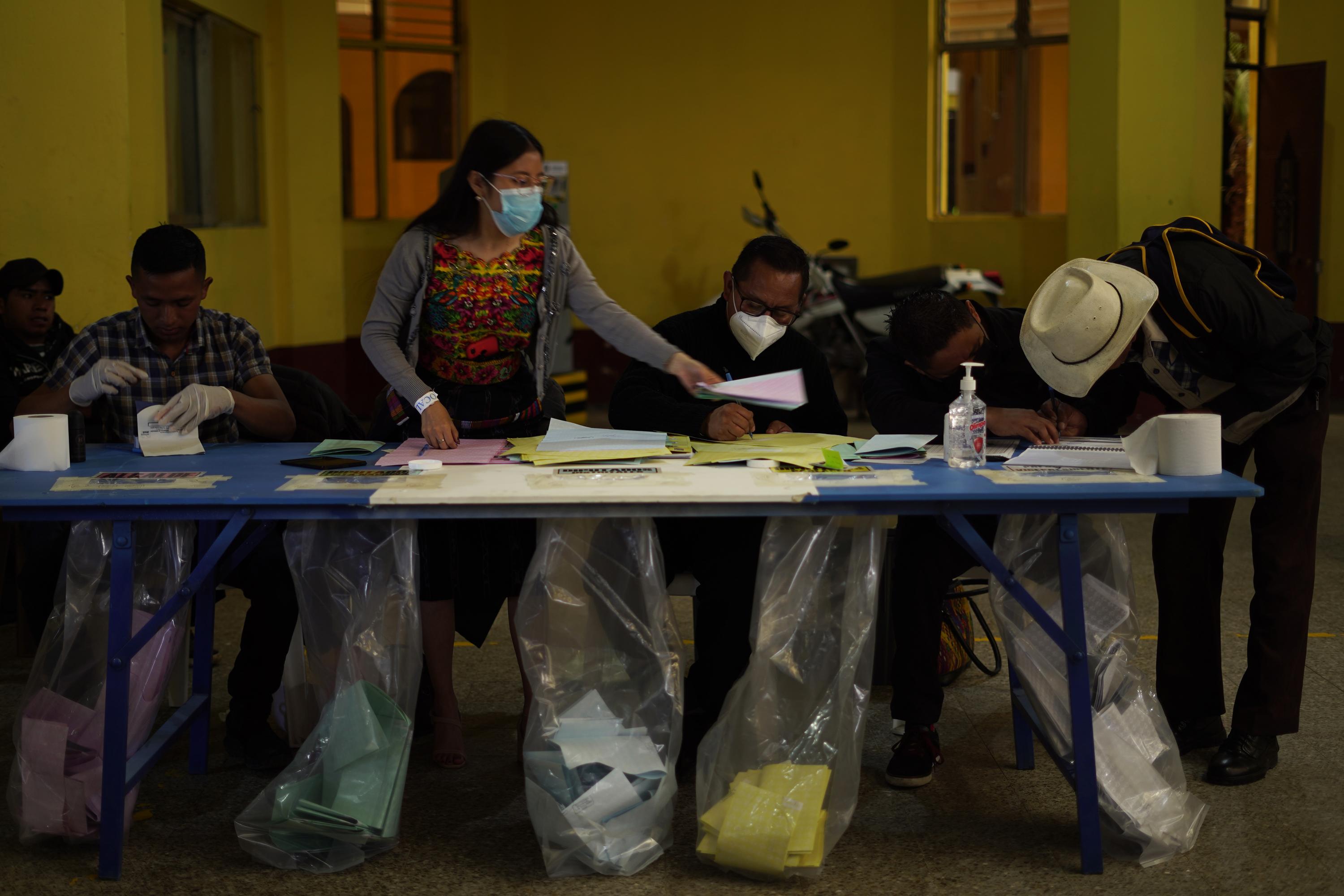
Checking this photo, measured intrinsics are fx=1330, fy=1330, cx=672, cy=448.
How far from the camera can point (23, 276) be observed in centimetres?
393

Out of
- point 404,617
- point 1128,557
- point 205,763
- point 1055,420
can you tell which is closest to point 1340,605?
point 1055,420

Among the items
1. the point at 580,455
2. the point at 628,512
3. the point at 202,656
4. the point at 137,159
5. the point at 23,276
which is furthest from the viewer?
the point at 137,159

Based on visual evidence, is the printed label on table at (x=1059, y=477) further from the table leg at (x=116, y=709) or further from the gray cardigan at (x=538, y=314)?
the table leg at (x=116, y=709)

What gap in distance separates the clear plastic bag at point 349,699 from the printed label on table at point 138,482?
0.60ft

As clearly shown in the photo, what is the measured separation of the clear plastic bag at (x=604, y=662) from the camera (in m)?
2.40

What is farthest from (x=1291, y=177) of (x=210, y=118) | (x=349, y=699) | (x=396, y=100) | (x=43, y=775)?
(x=43, y=775)

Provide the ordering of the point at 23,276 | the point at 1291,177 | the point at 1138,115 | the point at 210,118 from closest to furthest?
the point at 23,276 < the point at 210,118 < the point at 1138,115 < the point at 1291,177

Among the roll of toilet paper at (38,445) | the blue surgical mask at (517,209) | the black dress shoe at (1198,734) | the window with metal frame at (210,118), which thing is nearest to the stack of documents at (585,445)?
the blue surgical mask at (517,209)

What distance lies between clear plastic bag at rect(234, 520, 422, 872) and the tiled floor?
7 centimetres

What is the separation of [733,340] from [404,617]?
1.09 m

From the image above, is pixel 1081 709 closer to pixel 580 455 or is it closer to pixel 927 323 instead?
pixel 927 323

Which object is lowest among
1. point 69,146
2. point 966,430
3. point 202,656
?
point 202,656

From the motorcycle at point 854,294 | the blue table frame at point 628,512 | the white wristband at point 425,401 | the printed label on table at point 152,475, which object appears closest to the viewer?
Result: the blue table frame at point 628,512

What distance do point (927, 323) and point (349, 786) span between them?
150cm
